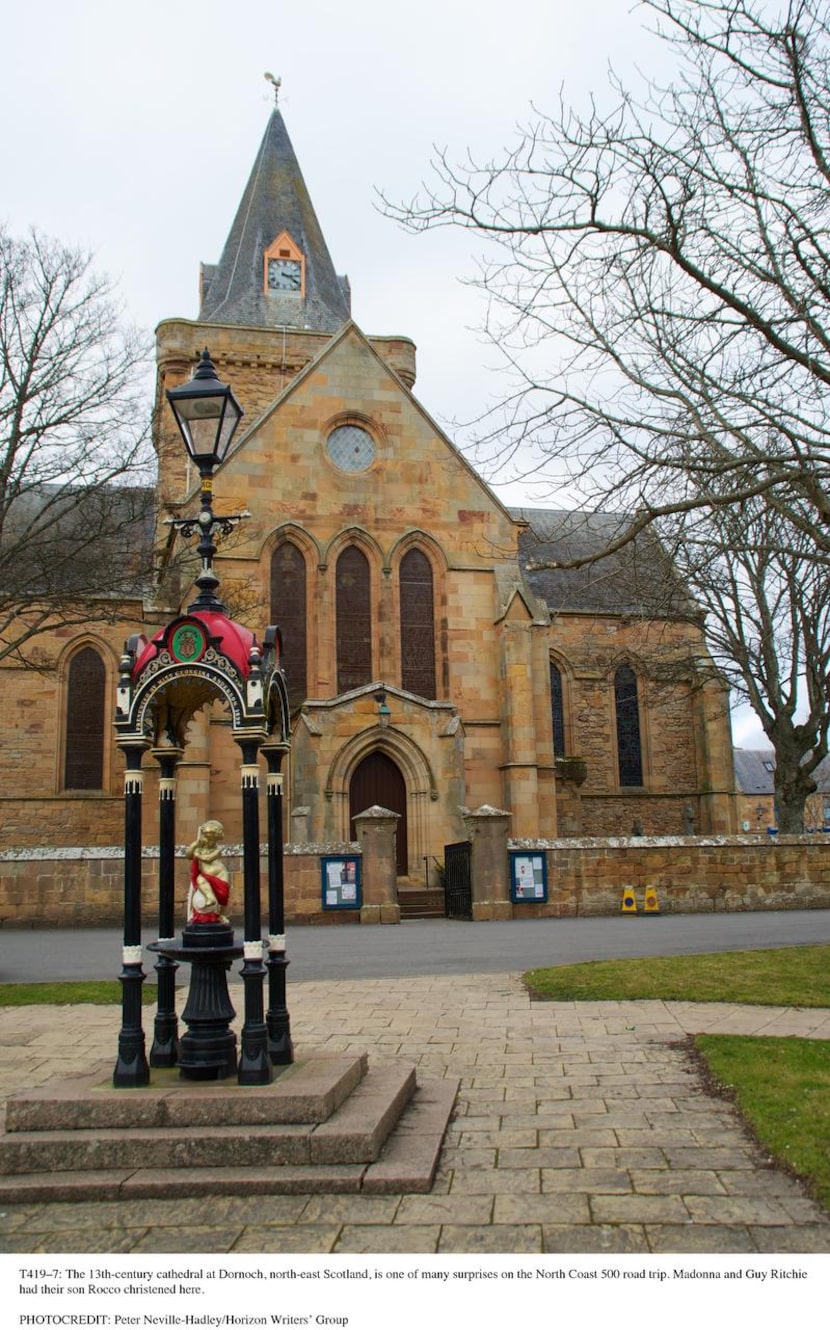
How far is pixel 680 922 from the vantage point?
18.7 meters

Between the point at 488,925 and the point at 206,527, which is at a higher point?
the point at 206,527

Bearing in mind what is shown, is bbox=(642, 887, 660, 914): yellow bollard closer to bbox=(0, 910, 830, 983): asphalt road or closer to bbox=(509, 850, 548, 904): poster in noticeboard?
bbox=(0, 910, 830, 983): asphalt road

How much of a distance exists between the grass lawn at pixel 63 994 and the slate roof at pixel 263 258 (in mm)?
30335

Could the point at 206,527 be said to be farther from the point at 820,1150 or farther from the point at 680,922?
the point at 680,922

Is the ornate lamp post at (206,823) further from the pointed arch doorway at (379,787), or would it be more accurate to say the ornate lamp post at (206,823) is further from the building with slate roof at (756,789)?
the building with slate roof at (756,789)

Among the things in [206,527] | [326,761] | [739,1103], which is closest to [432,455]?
[326,761]

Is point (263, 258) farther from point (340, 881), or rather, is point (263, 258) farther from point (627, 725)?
point (340, 881)

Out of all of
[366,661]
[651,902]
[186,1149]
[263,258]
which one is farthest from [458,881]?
[263,258]

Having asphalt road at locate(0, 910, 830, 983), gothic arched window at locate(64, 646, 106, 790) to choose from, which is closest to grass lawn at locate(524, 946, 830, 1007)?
asphalt road at locate(0, 910, 830, 983)

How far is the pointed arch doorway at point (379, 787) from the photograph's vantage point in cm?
2567

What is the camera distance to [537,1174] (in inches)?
215

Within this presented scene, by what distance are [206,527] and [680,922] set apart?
1377 cm

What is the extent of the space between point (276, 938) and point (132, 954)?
1150mm

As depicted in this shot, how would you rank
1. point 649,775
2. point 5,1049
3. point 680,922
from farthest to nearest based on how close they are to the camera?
point 649,775 → point 680,922 → point 5,1049
